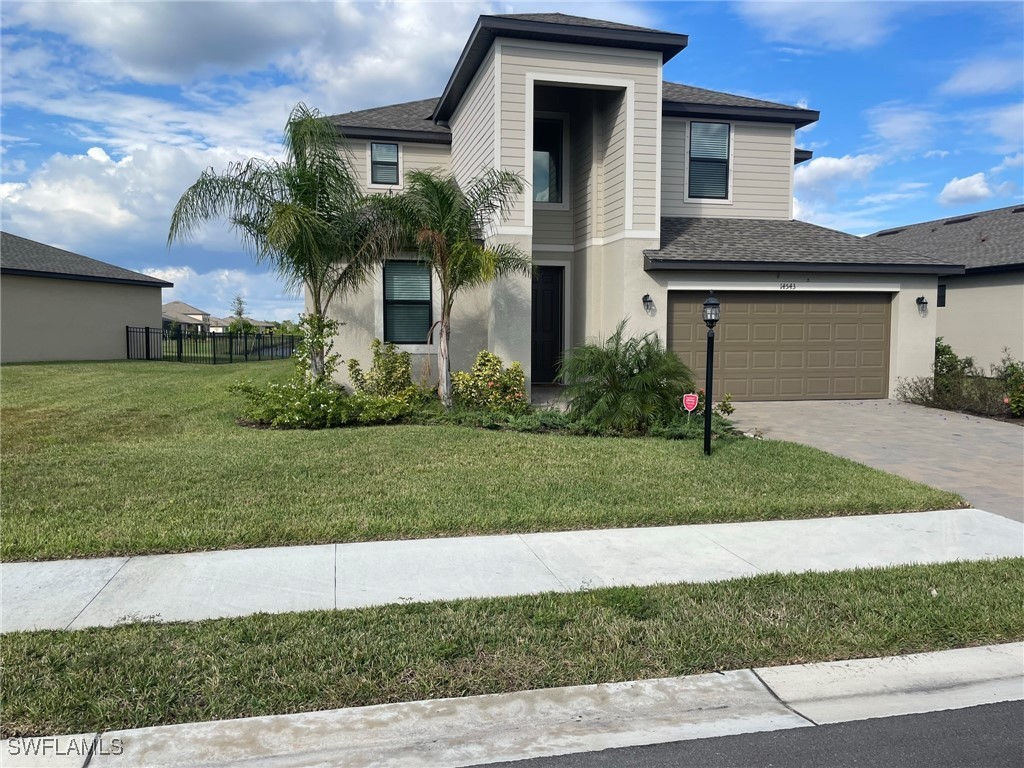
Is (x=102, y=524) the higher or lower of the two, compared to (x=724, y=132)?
lower

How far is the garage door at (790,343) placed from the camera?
14758mm

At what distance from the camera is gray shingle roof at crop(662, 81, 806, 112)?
16547 millimetres

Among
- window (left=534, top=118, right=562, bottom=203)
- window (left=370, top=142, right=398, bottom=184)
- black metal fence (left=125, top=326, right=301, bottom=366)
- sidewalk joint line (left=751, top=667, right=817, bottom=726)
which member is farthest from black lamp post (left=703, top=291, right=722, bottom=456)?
black metal fence (left=125, top=326, right=301, bottom=366)

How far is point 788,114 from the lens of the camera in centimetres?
1667

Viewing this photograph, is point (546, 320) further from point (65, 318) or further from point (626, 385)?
point (65, 318)

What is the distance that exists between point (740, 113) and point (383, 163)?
812cm

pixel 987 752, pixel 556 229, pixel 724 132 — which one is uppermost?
pixel 724 132

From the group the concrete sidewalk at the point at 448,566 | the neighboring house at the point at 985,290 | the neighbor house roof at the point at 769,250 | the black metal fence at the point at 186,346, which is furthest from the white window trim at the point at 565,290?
the black metal fence at the point at 186,346

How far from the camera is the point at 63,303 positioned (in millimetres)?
25594

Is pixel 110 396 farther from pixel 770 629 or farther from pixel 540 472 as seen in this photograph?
pixel 770 629

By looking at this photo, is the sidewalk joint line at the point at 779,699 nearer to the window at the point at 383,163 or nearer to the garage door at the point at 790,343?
the garage door at the point at 790,343

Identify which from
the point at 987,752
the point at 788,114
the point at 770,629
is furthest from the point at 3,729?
the point at 788,114

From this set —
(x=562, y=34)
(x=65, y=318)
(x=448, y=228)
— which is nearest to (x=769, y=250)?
(x=562, y=34)

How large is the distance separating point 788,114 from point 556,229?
5.93m
